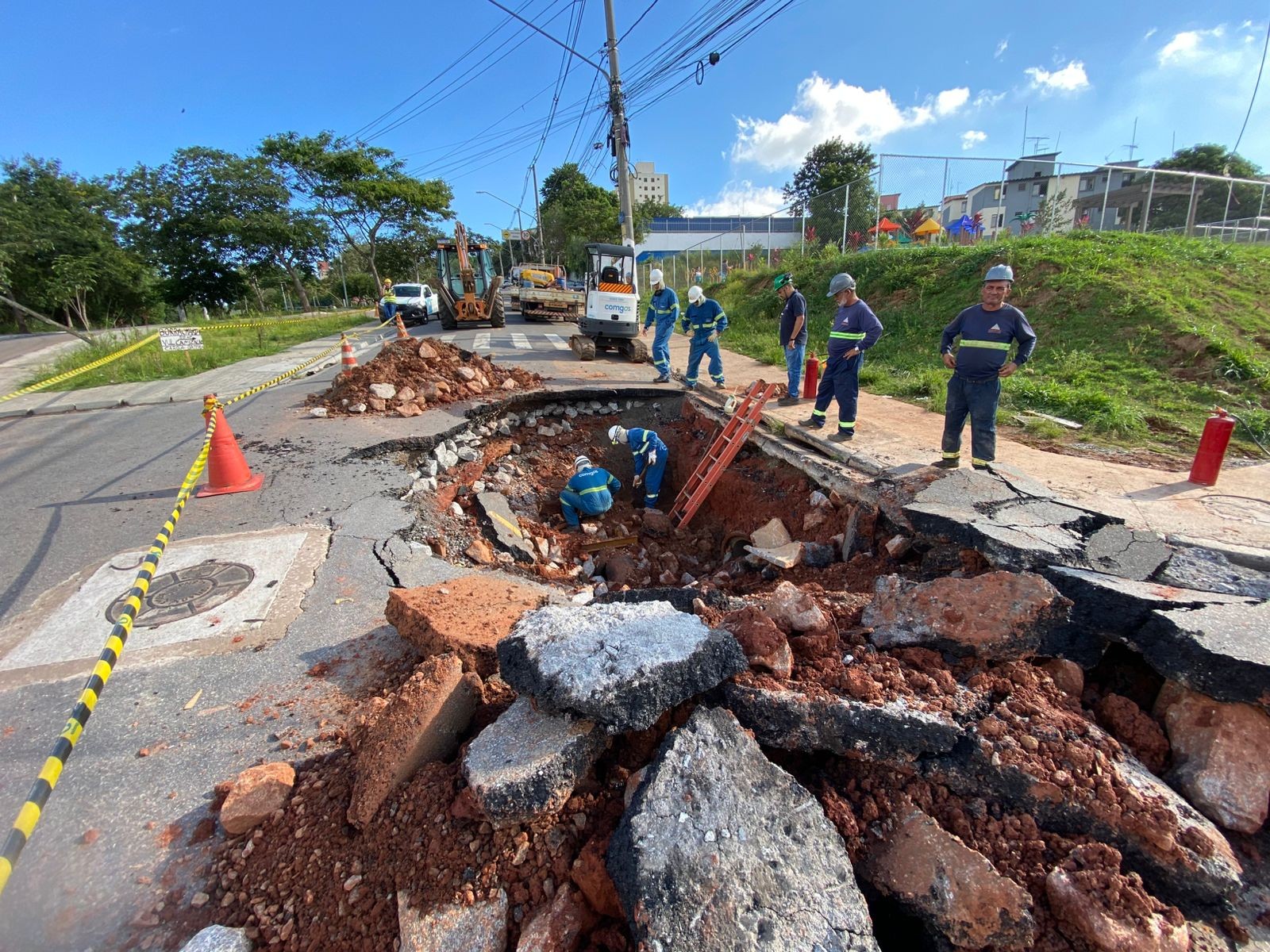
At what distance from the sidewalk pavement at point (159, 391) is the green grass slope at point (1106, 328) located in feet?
32.2

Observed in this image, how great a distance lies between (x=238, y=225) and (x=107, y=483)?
28761 mm

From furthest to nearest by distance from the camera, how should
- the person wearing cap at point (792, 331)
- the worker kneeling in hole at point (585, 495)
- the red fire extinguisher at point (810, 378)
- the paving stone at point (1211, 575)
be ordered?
the red fire extinguisher at point (810, 378) → the person wearing cap at point (792, 331) → the worker kneeling in hole at point (585, 495) → the paving stone at point (1211, 575)

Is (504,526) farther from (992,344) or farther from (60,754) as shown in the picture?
(992,344)

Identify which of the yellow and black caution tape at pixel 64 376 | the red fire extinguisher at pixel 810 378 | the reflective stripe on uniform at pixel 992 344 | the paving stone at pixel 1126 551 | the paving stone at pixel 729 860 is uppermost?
the reflective stripe on uniform at pixel 992 344

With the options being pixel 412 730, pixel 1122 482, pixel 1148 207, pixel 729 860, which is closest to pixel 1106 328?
pixel 1122 482

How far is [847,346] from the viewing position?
17.9 feet

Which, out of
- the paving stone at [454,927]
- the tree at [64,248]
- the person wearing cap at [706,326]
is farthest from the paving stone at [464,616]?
the tree at [64,248]

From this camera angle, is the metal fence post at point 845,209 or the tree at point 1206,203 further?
the metal fence post at point 845,209

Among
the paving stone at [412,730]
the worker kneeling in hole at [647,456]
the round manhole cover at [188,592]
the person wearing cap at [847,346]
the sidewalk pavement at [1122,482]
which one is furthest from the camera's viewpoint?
the worker kneeling in hole at [647,456]

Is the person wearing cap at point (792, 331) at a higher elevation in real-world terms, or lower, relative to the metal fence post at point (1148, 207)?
lower

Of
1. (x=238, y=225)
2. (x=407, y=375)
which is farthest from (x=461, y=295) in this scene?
(x=238, y=225)

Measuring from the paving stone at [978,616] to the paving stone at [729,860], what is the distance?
39.8 inches

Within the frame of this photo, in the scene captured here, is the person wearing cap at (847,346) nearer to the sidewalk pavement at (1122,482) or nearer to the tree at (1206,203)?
the sidewalk pavement at (1122,482)

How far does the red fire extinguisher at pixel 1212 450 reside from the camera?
14.2 ft
